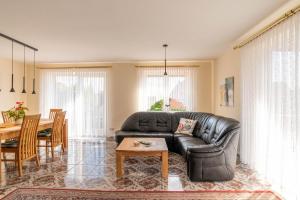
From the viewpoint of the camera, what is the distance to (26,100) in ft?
23.5

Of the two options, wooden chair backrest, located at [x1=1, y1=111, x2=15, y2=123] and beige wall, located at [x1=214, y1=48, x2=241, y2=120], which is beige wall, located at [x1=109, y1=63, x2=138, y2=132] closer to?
beige wall, located at [x1=214, y1=48, x2=241, y2=120]

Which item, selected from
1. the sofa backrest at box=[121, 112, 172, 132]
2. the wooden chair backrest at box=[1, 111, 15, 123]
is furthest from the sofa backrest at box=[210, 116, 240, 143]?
the wooden chair backrest at box=[1, 111, 15, 123]

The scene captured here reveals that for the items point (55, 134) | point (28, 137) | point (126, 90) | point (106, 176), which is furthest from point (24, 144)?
point (126, 90)

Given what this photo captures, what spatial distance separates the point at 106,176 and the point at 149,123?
8.26 ft

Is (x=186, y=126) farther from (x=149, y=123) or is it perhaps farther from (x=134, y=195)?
(x=134, y=195)

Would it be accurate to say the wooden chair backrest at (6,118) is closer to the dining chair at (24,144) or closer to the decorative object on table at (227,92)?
the dining chair at (24,144)

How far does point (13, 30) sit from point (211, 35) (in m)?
3.60

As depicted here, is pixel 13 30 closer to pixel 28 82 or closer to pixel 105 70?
pixel 105 70

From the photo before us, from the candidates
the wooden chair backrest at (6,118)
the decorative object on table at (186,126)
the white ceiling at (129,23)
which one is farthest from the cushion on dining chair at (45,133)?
the decorative object on table at (186,126)

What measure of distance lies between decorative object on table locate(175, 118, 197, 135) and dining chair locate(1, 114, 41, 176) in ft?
10.6

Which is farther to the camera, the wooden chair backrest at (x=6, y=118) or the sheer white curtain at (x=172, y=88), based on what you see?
the sheer white curtain at (x=172, y=88)

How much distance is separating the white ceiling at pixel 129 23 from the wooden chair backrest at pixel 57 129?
1618 millimetres

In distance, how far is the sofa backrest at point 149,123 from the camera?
577 centimetres

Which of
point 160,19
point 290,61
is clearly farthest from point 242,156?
point 160,19
